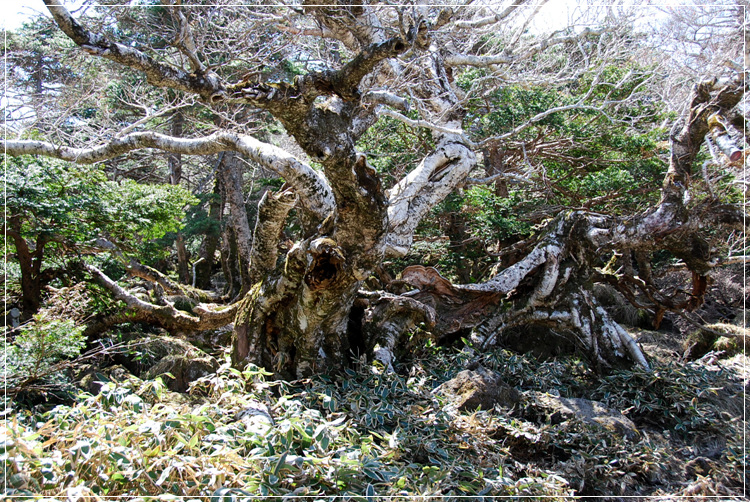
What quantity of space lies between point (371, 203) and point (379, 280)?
117 inches

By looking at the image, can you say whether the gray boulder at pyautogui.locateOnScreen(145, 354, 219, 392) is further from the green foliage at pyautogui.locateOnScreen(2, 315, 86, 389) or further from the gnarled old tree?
the green foliage at pyautogui.locateOnScreen(2, 315, 86, 389)

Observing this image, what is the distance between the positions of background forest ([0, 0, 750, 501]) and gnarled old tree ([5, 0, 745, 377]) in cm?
3

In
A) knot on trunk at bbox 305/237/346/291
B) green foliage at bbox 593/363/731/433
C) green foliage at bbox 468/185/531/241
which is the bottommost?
green foliage at bbox 593/363/731/433

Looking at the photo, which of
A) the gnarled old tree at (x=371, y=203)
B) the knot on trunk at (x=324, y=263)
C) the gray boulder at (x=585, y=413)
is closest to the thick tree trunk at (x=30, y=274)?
the gnarled old tree at (x=371, y=203)

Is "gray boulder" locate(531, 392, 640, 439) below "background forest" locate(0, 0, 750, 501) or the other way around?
below

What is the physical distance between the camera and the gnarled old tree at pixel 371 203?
3.20 metres

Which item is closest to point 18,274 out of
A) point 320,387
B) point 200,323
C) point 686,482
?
point 200,323

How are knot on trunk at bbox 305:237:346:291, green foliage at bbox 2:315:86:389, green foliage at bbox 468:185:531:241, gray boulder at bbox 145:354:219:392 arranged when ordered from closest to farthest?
knot on trunk at bbox 305:237:346:291
green foliage at bbox 2:315:86:389
gray boulder at bbox 145:354:219:392
green foliage at bbox 468:185:531:241

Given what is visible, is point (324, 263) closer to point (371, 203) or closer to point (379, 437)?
point (371, 203)

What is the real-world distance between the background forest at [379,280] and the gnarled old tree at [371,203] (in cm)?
3

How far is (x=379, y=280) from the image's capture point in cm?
616

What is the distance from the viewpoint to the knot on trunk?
3.47m

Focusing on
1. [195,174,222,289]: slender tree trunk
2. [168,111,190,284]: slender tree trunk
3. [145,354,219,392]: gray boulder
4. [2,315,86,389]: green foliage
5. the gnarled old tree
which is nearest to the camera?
→ the gnarled old tree

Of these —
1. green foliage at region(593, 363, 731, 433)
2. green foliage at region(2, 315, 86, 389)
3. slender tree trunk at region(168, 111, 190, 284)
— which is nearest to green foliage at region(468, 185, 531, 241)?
green foliage at region(593, 363, 731, 433)
